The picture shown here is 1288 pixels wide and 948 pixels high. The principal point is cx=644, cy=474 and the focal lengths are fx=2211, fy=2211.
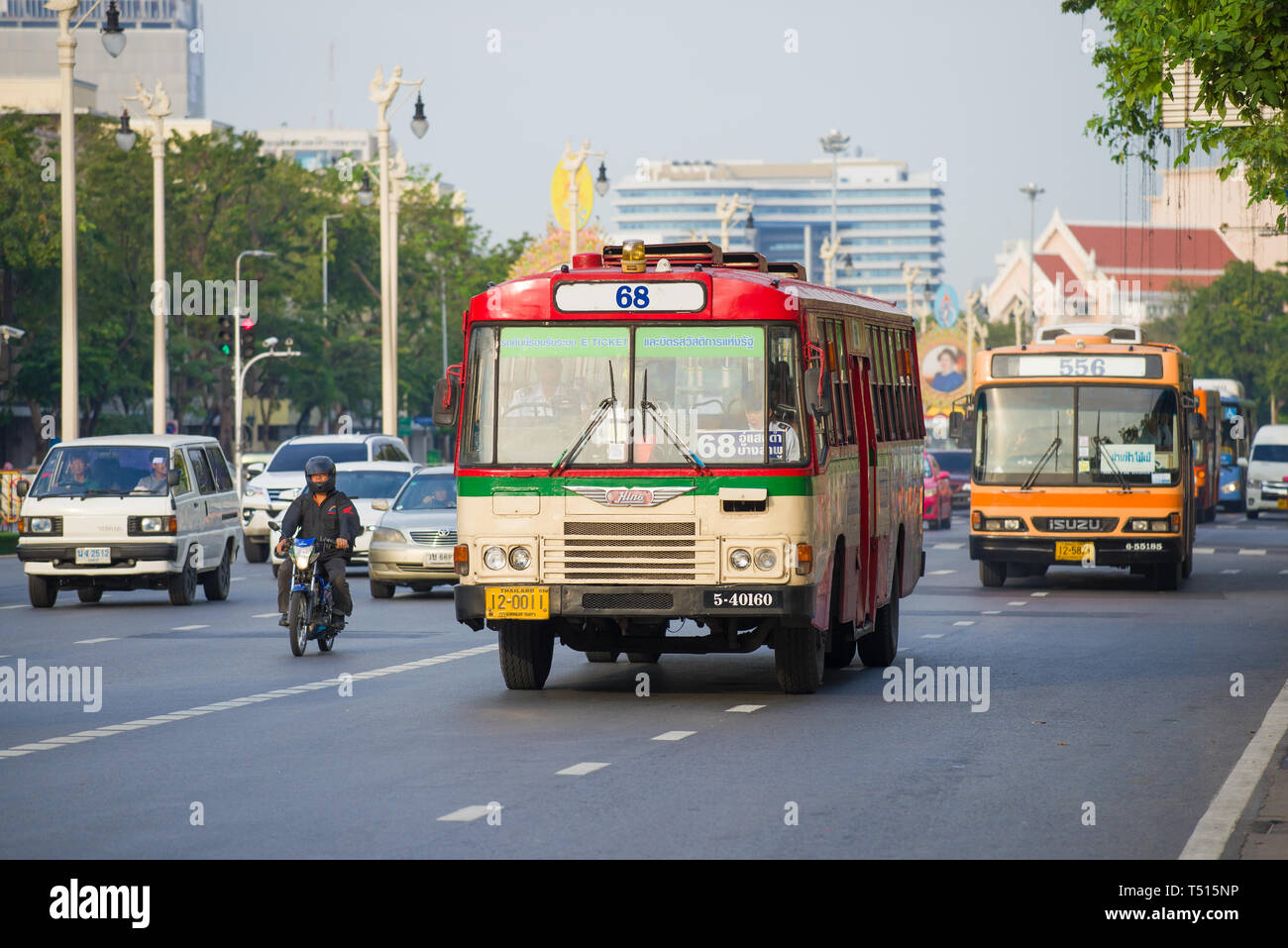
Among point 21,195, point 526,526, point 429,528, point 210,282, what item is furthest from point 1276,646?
point 210,282

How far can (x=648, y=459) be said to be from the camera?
14.1 m

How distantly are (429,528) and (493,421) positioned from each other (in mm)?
10438

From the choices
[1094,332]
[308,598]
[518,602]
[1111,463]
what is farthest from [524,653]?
[1094,332]

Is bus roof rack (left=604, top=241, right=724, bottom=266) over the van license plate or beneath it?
over

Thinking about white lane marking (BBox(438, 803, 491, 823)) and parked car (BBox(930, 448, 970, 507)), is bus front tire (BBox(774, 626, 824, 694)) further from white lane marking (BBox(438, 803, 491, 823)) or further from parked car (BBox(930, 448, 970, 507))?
parked car (BBox(930, 448, 970, 507))

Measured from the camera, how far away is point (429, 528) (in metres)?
24.7

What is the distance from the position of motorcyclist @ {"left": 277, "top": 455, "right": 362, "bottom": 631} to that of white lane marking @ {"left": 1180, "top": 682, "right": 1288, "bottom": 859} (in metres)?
7.66

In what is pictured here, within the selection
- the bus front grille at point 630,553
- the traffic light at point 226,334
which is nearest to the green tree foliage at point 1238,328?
the traffic light at point 226,334

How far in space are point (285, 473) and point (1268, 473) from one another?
3009 cm

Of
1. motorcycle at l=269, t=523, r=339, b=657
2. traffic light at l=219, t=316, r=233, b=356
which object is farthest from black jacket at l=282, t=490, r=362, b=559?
traffic light at l=219, t=316, r=233, b=356

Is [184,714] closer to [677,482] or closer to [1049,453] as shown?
[677,482]

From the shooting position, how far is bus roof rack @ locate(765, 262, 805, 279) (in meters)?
15.8
